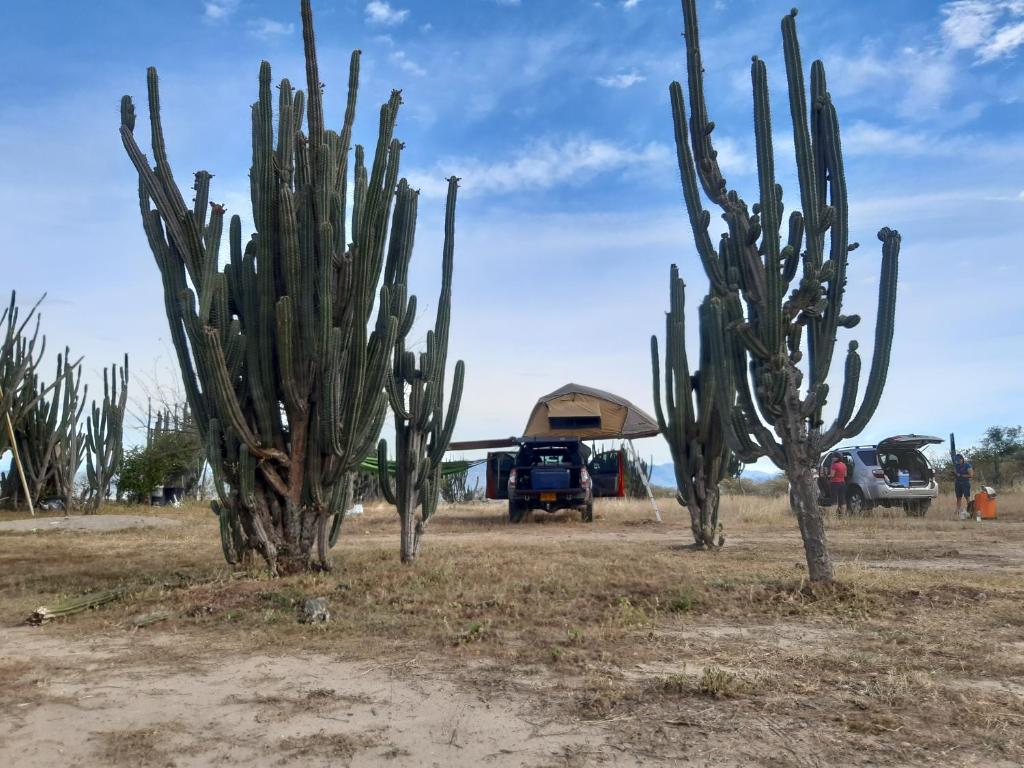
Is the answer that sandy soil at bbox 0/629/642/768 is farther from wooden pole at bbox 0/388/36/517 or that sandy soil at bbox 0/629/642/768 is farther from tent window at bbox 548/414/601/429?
tent window at bbox 548/414/601/429

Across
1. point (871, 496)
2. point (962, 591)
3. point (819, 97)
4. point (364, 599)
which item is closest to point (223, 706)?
point (364, 599)

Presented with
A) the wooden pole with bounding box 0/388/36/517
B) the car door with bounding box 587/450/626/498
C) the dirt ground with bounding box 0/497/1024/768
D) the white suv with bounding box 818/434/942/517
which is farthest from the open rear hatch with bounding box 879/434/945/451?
the wooden pole with bounding box 0/388/36/517

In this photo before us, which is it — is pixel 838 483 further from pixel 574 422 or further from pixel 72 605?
pixel 72 605

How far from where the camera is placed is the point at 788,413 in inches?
267

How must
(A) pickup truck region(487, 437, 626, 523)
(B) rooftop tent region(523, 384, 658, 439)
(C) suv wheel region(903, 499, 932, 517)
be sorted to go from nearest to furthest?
(C) suv wheel region(903, 499, 932, 517) → (A) pickup truck region(487, 437, 626, 523) → (B) rooftop tent region(523, 384, 658, 439)

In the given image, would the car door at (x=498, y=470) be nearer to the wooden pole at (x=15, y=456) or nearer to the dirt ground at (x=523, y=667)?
the wooden pole at (x=15, y=456)

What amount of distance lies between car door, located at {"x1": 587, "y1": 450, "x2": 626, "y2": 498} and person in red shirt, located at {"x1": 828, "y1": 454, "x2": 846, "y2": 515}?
15.0ft

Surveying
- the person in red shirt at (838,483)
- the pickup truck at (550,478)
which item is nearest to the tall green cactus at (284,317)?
the pickup truck at (550,478)

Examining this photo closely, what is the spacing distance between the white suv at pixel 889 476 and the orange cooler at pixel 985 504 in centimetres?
102

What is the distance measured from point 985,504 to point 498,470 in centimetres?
1023

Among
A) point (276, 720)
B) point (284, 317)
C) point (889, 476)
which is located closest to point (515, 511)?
point (889, 476)

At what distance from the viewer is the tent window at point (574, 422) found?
76.4ft

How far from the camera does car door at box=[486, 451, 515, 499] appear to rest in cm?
1994

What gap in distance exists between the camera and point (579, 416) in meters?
23.2
